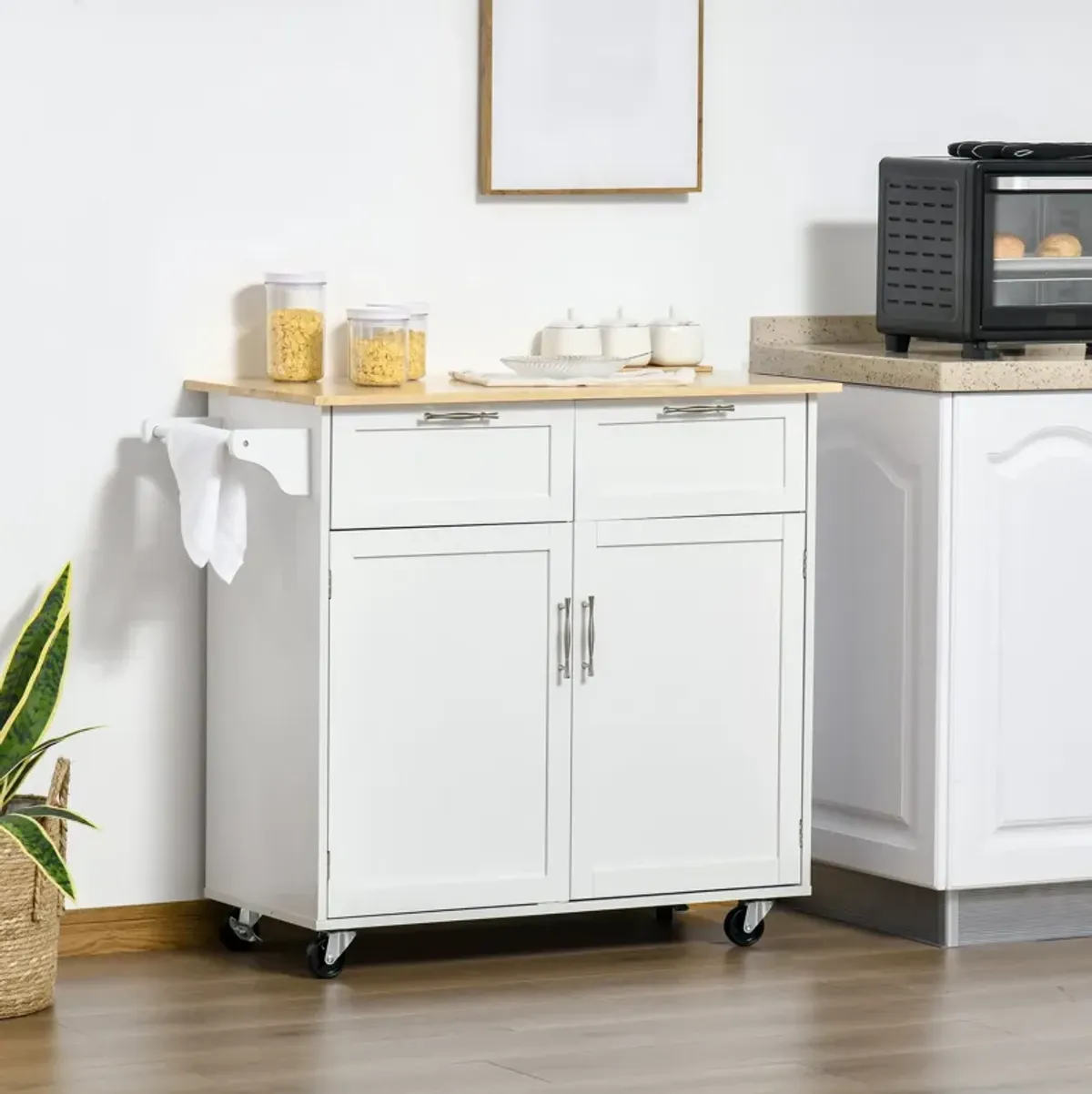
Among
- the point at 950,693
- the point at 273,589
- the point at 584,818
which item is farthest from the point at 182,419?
the point at 950,693

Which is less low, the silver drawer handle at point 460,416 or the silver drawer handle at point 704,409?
the silver drawer handle at point 704,409

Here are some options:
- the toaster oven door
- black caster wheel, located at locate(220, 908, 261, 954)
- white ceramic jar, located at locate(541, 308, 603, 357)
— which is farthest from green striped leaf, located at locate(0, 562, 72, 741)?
the toaster oven door

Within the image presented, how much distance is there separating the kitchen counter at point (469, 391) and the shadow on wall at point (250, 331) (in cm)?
4

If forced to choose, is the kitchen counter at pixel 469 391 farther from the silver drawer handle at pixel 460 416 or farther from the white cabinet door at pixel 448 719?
the white cabinet door at pixel 448 719

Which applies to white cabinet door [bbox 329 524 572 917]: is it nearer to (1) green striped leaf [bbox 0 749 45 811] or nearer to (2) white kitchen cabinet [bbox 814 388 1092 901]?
(1) green striped leaf [bbox 0 749 45 811]

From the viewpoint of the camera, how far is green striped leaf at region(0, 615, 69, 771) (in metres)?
3.33

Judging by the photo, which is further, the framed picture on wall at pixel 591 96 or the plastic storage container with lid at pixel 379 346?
the framed picture on wall at pixel 591 96

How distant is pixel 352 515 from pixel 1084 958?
1.39 meters

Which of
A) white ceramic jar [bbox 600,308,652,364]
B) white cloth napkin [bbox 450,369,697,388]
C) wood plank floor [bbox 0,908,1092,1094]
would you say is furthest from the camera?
white ceramic jar [bbox 600,308,652,364]

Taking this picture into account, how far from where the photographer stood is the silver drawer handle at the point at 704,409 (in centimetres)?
361

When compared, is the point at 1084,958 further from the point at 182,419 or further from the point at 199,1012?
the point at 182,419

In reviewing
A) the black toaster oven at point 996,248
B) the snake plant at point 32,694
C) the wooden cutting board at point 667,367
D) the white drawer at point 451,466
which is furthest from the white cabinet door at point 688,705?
the snake plant at point 32,694

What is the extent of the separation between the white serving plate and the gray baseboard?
988 mm

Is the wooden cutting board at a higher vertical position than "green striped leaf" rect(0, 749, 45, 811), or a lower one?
higher
